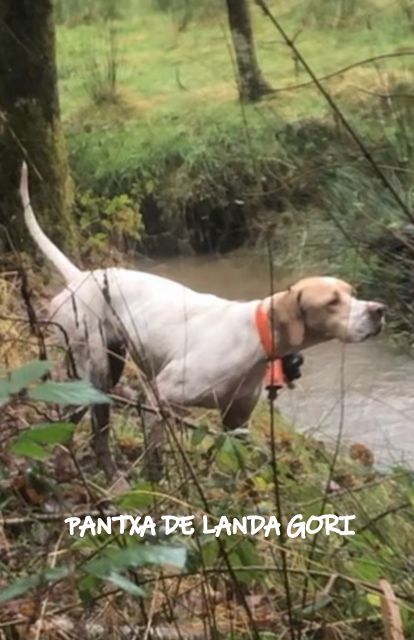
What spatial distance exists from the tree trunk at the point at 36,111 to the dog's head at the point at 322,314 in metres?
2.30

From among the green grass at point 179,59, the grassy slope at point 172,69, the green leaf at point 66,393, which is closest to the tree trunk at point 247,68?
the green leaf at point 66,393

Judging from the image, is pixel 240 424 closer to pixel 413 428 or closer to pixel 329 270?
pixel 413 428

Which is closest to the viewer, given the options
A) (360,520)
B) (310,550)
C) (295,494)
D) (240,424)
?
(310,550)

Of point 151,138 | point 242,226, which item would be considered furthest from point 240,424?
point 151,138

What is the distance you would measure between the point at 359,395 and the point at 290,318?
1004 millimetres

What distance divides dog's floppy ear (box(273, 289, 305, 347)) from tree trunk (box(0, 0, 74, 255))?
2306 mm

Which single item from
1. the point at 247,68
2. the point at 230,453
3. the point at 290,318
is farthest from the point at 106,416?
the point at 230,453

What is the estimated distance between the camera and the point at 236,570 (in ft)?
4.66

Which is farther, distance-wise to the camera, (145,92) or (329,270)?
(145,92)

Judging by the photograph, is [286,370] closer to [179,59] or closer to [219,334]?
[219,334]

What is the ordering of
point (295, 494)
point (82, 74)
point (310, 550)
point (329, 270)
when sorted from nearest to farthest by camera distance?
point (310, 550) → point (295, 494) → point (329, 270) → point (82, 74)

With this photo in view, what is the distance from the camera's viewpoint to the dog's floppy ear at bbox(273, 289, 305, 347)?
3.20 meters

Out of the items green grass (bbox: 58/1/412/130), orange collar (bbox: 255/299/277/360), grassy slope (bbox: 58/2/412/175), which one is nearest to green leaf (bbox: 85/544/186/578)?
orange collar (bbox: 255/299/277/360)

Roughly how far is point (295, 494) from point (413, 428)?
4.94ft
